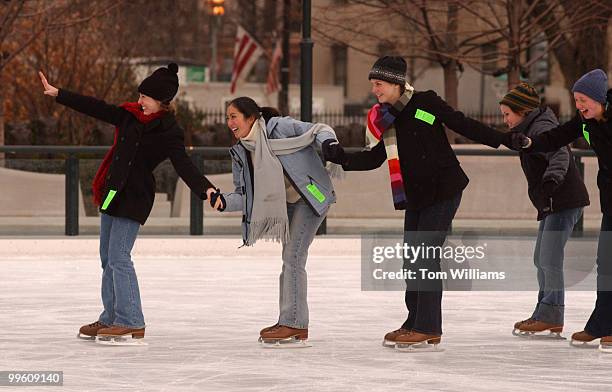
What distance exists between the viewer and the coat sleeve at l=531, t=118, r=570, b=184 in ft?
31.3

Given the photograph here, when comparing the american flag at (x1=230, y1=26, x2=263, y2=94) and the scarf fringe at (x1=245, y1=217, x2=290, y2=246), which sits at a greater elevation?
the american flag at (x1=230, y1=26, x2=263, y2=94)

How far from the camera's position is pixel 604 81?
9.09 meters

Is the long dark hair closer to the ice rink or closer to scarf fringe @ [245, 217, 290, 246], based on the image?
scarf fringe @ [245, 217, 290, 246]

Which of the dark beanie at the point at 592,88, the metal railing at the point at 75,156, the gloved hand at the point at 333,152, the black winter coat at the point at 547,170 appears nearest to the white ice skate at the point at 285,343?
the gloved hand at the point at 333,152

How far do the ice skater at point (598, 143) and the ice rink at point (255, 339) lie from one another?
0.20m

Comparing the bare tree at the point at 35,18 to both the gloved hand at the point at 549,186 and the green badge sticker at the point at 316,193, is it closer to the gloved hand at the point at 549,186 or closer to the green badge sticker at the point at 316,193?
the green badge sticker at the point at 316,193

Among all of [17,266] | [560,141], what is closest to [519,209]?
[17,266]

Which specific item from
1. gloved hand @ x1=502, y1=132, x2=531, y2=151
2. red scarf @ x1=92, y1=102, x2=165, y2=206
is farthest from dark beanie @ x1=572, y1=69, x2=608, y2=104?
red scarf @ x1=92, y1=102, x2=165, y2=206

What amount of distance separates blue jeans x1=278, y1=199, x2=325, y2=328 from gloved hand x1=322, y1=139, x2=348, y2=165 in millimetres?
477

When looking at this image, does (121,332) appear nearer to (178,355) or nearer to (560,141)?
(178,355)

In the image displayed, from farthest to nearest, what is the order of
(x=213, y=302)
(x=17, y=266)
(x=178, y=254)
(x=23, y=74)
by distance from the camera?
(x=23, y=74) → (x=178, y=254) → (x=17, y=266) → (x=213, y=302)

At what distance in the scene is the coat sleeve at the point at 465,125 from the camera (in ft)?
29.5

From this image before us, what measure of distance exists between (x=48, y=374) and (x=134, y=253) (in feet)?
27.0

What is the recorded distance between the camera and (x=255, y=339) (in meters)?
9.91
